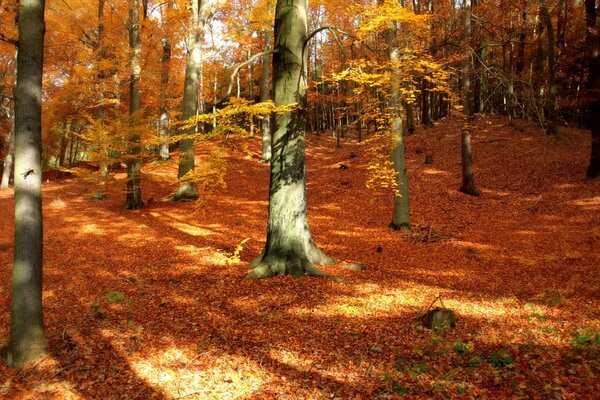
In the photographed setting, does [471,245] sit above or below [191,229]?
below

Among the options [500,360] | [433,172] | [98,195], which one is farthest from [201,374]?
[433,172]

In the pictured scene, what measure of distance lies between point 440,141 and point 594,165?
33.4 feet

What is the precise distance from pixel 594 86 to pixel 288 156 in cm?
1496

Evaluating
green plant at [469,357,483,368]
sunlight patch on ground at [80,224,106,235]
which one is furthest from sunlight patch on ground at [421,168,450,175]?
green plant at [469,357,483,368]

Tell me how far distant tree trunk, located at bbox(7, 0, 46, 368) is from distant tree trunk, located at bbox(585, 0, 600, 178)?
1819cm

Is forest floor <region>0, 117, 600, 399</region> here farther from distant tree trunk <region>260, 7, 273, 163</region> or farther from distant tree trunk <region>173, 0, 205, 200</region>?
distant tree trunk <region>260, 7, 273, 163</region>

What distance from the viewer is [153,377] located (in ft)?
16.5

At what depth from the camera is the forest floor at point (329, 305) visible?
15.6 ft

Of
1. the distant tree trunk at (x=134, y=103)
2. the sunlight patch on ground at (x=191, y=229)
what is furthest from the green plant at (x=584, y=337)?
the distant tree trunk at (x=134, y=103)

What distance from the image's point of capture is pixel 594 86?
15961 mm

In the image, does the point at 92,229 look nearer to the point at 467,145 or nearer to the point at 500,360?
the point at 500,360

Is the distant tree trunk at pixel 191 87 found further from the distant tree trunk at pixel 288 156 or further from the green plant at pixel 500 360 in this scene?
the green plant at pixel 500 360

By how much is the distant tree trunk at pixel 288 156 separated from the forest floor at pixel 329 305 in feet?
1.80

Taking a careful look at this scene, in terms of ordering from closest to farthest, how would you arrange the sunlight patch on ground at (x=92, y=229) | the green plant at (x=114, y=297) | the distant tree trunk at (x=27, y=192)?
the distant tree trunk at (x=27, y=192), the green plant at (x=114, y=297), the sunlight patch on ground at (x=92, y=229)
